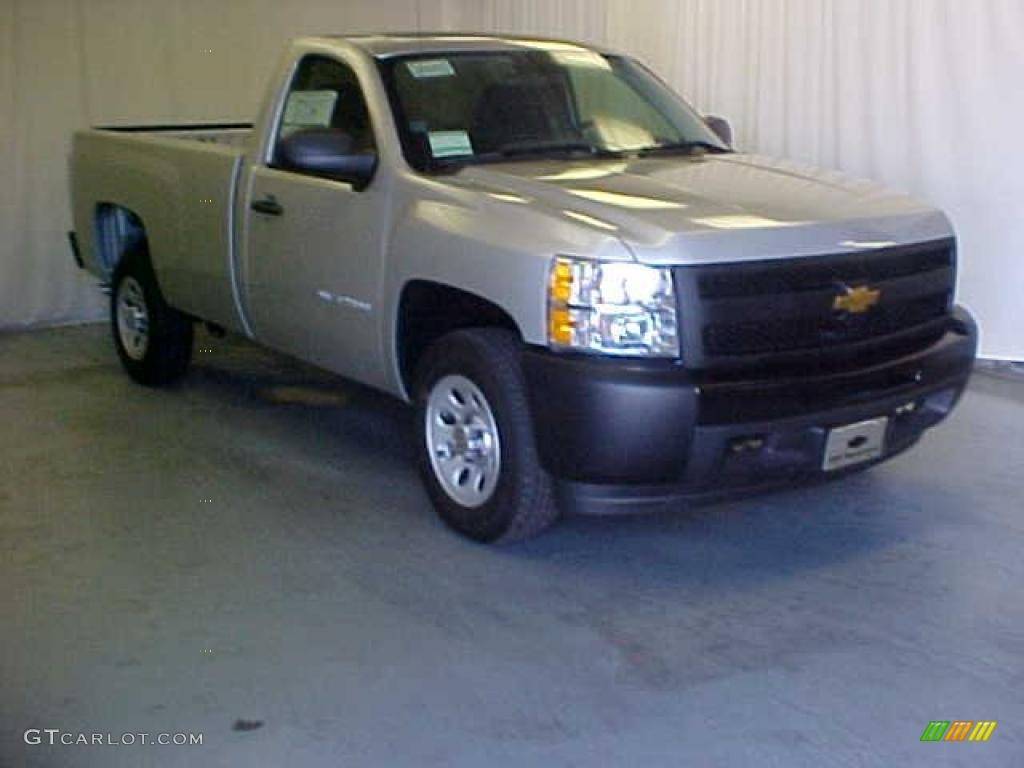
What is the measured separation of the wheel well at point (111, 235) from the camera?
7570 mm

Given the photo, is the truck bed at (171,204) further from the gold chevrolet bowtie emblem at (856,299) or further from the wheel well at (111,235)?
the gold chevrolet bowtie emblem at (856,299)

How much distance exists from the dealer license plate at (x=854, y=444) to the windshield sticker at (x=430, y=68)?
2238 mm

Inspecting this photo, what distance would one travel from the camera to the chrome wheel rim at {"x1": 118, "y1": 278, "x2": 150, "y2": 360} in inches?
289

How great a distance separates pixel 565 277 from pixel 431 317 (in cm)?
93

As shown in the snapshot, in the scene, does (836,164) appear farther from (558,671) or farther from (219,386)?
(558,671)

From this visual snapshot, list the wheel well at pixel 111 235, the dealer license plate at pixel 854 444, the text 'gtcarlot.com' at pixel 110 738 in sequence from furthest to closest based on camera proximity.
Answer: the wheel well at pixel 111 235 < the dealer license plate at pixel 854 444 < the text 'gtcarlot.com' at pixel 110 738

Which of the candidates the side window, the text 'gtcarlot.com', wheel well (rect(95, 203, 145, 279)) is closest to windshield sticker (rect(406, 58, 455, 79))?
the side window

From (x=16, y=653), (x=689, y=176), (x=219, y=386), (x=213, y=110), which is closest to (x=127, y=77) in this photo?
(x=213, y=110)

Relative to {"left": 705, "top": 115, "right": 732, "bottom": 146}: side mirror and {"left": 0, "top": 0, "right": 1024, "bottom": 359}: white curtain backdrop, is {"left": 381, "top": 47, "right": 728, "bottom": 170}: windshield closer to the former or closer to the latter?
{"left": 705, "top": 115, "right": 732, "bottom": 146}: side mirror

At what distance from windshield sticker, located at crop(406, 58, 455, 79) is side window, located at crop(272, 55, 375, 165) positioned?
0.78 feet

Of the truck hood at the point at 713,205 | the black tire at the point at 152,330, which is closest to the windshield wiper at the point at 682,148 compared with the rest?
the truck hood at the point at 713,205

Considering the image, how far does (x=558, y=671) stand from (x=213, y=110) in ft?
22.1

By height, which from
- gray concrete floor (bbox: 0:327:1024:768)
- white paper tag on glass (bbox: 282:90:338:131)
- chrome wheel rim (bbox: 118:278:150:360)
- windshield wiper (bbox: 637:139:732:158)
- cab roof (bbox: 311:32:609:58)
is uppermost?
cab roof (bbox: 311:32:609:58)

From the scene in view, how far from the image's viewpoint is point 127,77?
9.45 metres
